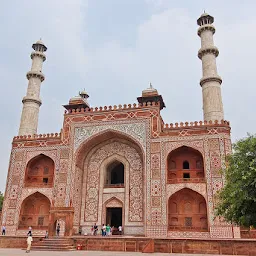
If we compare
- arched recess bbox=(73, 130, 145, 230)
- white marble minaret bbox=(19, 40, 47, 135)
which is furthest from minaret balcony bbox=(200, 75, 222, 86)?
white marble minaret bbox=(19, 40, 47, 135)

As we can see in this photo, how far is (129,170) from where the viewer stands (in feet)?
56.9

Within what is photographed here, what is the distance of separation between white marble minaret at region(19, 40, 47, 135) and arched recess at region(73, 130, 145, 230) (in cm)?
454

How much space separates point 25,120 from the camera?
20359 millimetres

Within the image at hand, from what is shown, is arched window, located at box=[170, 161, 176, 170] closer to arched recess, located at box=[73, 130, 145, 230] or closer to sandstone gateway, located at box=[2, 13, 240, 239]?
sandstone gateway, located at box=[2, 13, 240, 239]

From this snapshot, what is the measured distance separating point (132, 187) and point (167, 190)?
2.24 meters

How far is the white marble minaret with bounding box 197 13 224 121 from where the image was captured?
17.8 m

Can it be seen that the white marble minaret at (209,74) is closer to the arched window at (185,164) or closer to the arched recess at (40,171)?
the arched window at (185,164)

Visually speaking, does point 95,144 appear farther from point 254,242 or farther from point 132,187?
point 254,242

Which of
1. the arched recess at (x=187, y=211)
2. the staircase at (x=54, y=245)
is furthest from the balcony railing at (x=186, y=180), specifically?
the staircase at (x=54, y=245)

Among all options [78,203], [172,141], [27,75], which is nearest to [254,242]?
[172,141]

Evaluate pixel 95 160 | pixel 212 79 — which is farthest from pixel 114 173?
pixel 212 79

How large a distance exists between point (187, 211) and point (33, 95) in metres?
12.6

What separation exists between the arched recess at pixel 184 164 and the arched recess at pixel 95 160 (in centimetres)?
164

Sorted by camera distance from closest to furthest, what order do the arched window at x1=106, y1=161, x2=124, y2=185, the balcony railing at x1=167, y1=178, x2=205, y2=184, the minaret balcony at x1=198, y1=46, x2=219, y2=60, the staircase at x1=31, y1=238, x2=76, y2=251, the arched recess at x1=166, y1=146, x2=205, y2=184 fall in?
1. the staircase at x1=31, y1=238, x2=76, y2=251
2. the balcony railing at x1=167, y1=178, x2=205, y2=184
3. the arched recess at x1=166, y1=146, x2=205, y2=184
4. the arched window at x1=106, y1=161, x2=124, y2=185
5. the minaret balcony at x1=198, y1=46, x2=219, y2=60
